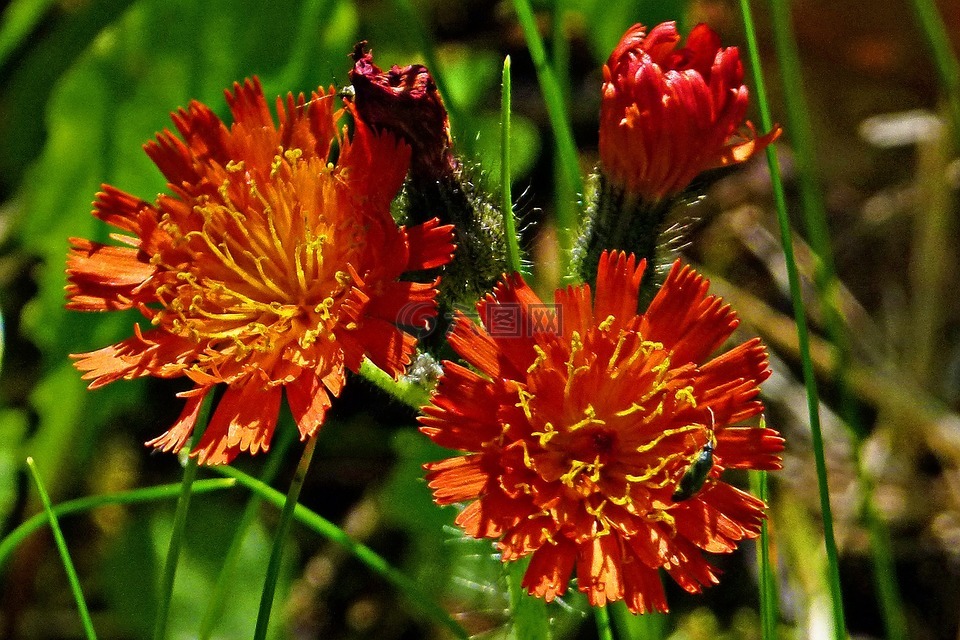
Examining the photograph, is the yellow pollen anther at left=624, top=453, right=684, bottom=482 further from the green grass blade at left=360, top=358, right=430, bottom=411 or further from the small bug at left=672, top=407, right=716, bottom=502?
the green grass blade at left=360, top=358, right=430, bottom=411

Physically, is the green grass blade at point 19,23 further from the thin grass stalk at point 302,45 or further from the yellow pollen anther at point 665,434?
the yellow pollen anther at point 665,434

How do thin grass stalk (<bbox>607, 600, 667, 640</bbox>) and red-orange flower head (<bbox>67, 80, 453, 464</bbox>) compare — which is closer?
red-orange flower head (<bbox>67, 80, 453, 464</bbox>)

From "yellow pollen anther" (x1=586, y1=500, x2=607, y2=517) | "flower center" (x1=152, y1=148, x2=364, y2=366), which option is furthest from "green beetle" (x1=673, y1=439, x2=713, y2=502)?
"flower center" (x1=152, y1=148, x2=364, y2=366)

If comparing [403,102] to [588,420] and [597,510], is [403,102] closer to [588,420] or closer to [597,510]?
[588,420]

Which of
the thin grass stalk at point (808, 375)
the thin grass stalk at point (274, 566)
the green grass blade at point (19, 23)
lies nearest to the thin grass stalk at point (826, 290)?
the thin grass stalk at point (808, 375)

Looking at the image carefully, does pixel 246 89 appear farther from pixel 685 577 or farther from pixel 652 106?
pixel 685 577

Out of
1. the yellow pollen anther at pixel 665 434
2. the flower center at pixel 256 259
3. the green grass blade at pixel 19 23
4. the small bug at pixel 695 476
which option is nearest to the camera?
the small bug at pixel 695 476
